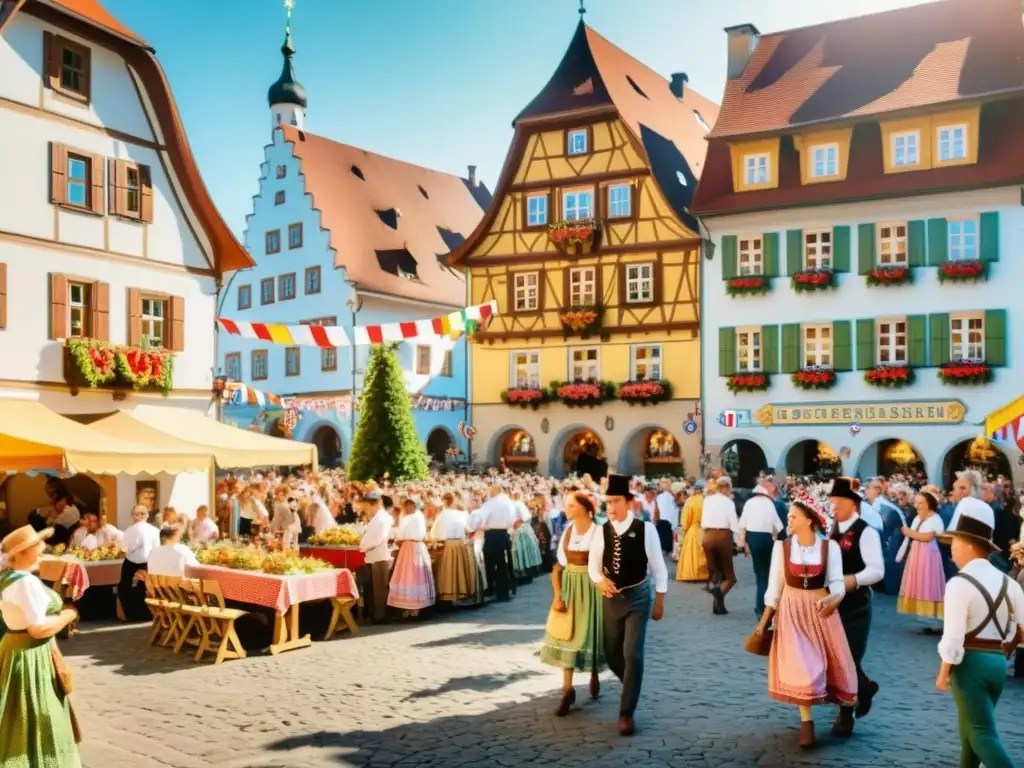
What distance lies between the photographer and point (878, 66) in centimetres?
3128

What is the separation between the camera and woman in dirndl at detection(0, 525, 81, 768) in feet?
21.2

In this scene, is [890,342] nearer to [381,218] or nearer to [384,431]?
[384,431]

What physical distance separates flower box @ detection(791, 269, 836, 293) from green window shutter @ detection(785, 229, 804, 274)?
31cm

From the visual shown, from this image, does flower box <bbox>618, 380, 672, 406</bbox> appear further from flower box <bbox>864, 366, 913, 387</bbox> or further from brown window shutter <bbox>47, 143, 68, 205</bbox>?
brown window shutter <bbox>47, 143, 68, 205</bbox>

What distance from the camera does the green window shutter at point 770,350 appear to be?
30.5m

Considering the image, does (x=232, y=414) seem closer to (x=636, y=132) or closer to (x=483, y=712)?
(x=636, y=132)

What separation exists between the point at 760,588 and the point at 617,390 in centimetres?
1979

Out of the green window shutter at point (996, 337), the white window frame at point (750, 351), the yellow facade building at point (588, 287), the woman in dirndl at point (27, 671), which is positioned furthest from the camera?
the yellow facade building at point (588, 287)

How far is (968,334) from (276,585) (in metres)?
Answer: 21.9

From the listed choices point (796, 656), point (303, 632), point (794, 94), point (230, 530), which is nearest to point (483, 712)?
point (796, 656)

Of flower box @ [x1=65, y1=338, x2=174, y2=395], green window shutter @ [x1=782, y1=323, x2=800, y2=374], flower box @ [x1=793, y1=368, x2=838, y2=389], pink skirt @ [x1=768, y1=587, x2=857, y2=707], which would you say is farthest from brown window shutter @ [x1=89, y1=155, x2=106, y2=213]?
flower box @ [x1=793, y1=368, x2=838, y2=389]

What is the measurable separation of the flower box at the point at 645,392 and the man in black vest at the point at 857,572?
78.0 feet

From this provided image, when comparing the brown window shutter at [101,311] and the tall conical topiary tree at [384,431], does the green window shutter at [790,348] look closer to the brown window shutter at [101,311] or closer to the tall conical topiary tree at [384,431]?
the tall conical topiary tree at [384,431]

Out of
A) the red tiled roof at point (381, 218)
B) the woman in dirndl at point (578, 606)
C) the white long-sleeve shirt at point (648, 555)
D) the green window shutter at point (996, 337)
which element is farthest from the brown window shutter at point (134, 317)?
the green window shutter at point (996, 337)
